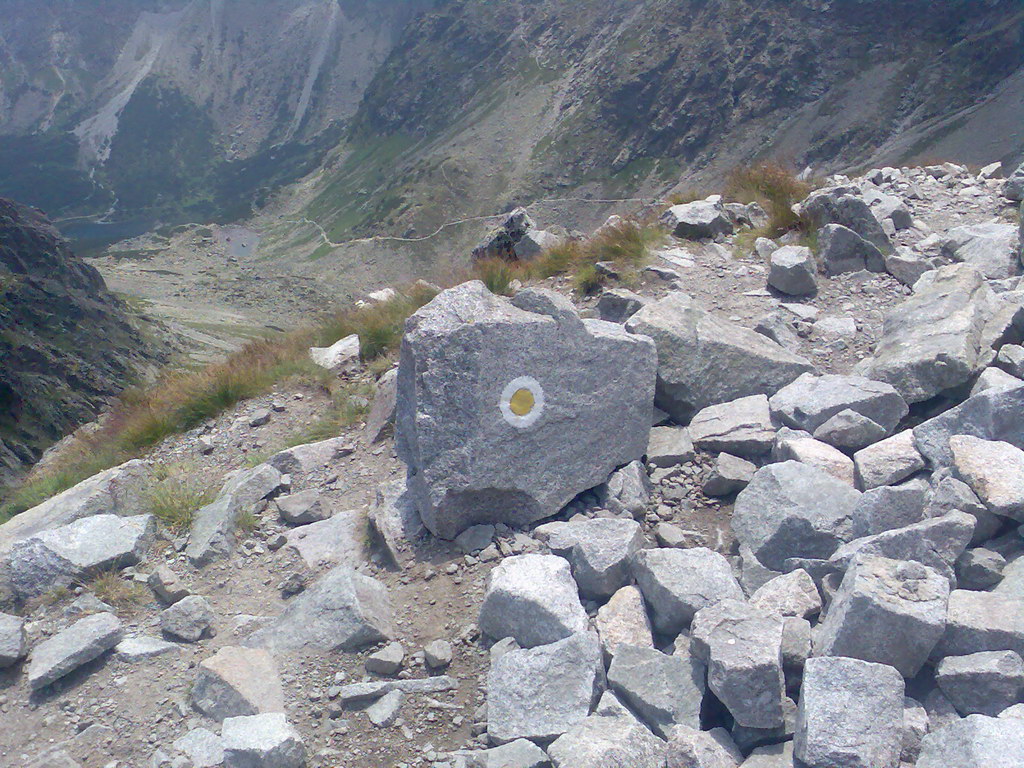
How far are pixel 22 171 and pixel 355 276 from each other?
137m

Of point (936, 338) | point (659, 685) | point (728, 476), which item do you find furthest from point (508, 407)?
point (936, 338)

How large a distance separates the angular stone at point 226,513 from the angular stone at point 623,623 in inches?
112

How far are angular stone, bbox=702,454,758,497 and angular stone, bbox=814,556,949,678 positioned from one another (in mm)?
1696

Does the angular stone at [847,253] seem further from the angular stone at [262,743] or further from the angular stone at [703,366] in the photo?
the angular stone at [262,743]

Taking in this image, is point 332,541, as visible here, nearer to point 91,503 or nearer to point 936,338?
point 91,503

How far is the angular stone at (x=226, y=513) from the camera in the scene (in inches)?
210

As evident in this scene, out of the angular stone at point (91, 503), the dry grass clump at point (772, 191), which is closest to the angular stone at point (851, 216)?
the dry grass clump at point (772, 191)

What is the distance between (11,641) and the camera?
4371 millimetres

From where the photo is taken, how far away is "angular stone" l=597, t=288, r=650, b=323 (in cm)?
725

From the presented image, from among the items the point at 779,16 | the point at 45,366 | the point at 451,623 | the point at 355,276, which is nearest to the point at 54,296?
the point at 45,366

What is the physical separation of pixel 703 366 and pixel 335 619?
332 cm

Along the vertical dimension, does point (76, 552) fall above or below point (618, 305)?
above

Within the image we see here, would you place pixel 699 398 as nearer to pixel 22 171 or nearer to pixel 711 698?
pixel 711 698

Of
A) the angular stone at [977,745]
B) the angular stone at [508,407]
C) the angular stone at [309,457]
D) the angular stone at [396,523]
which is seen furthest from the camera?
the angular stone at [309,457]
